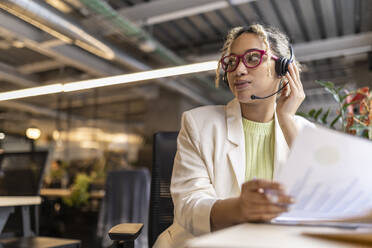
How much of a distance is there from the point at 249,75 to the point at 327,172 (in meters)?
0.72

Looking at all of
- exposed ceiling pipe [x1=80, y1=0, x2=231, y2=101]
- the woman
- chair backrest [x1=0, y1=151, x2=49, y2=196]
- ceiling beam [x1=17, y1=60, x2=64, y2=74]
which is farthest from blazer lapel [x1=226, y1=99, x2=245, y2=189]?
ceiling beam [x1=17, y1=60, x2=64, y2=74]

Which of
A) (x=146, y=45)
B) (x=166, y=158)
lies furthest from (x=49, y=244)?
(x=146, y=45)

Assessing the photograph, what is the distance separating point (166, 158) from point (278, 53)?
69cm

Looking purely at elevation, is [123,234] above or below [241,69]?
below

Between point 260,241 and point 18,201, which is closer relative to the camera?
point 260,241

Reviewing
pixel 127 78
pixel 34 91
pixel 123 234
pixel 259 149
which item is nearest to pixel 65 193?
pixel 34 91

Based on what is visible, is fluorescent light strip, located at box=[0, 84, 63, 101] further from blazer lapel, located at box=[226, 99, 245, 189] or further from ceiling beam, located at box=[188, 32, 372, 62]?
blazer lapel, located at box=[226, 99, 245, 189]

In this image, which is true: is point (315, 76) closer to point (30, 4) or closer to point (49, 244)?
point (30, 4)

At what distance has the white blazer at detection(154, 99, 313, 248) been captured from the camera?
1114mm

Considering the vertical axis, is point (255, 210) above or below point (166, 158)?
below

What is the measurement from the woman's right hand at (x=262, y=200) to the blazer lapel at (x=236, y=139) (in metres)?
0.42

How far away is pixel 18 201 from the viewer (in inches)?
86.3

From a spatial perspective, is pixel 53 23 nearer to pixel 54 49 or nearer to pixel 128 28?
pixel 128 28

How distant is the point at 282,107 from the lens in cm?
132
